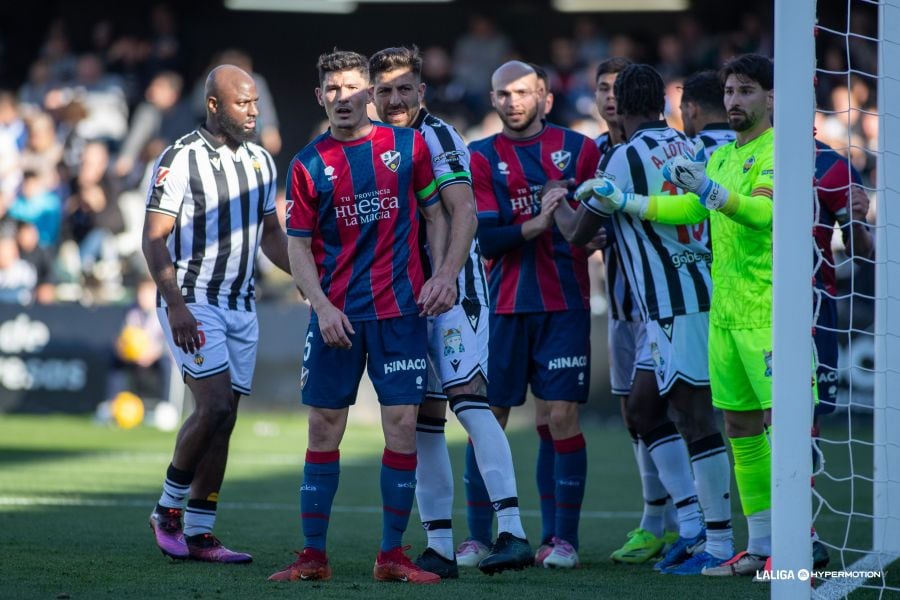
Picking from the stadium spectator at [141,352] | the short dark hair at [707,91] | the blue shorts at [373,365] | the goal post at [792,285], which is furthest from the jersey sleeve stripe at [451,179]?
the stadium spectator at [141,352]

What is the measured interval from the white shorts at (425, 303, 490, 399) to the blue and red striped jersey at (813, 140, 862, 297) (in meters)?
1.77

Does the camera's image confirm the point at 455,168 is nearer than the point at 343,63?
No

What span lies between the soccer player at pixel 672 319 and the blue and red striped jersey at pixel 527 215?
1.22 ft

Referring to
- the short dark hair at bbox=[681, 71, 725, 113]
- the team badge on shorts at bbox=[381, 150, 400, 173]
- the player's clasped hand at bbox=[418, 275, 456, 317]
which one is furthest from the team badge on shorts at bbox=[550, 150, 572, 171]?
the player's clasped hand at bbox=[418, 275, 456, 317]

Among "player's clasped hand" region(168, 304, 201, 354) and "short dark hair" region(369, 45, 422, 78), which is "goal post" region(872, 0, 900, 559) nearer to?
"short dark hair" region(369, 45, 422, 78)

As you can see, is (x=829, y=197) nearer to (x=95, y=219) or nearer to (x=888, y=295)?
(x=888, y=295)

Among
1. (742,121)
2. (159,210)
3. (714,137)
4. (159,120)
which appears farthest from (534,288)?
(159,120)

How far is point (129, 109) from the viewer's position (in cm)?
1905

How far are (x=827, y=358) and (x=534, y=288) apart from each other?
151cm

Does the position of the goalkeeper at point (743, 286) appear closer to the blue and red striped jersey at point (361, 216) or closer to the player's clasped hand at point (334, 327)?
the blue and red striped jersey at point (361, 216)

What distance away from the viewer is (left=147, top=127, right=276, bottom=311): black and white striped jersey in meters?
6.19

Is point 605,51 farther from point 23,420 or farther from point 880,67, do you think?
point 880,67

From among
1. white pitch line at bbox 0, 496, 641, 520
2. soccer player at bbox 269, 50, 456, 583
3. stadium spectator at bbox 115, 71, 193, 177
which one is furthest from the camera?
stadium spectator at bbox 115, 71, 193, 177

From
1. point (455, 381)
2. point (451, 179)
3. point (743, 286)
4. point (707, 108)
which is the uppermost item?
point (707, 108)
